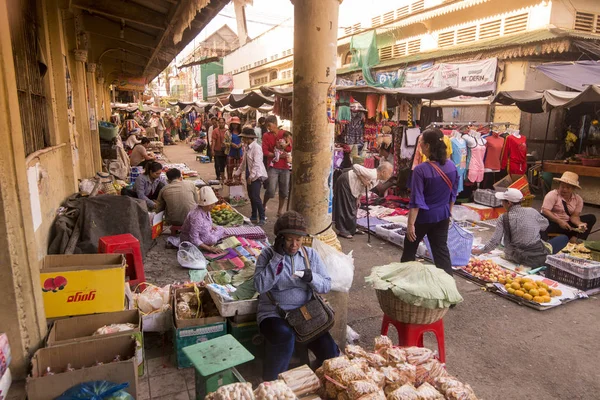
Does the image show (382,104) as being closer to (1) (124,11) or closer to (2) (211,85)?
(1) (124,11)

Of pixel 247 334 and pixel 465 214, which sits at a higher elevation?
pixel 247 334

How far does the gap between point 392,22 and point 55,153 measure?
15251 millimetres

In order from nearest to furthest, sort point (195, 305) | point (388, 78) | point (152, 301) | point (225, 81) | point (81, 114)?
1. point (195, 305)
2. point (152, 301)
3. point (81, 114)
4. point (388, 78)
5. point (225, 81)

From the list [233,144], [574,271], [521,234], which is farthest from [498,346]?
[233,144]

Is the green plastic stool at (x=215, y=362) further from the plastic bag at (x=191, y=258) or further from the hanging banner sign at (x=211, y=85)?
the hanging banner sign at (x=211, y=85)

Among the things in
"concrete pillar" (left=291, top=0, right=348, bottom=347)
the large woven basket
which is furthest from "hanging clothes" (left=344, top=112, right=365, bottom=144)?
the large woven basket

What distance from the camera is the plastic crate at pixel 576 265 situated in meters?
5.43

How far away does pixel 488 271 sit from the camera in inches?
235

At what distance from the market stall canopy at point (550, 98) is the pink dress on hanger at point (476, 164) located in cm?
155

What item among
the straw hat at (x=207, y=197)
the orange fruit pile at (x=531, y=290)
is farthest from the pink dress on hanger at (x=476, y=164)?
the straw hat at (x=207, y=197)

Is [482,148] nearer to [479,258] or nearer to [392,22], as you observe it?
[479,258]

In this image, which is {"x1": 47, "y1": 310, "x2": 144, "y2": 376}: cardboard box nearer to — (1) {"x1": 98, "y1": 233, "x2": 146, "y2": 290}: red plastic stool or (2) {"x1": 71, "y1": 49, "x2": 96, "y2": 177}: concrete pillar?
(1) {"x1": 98, "y1": 233, "x2": 146, "y2": 290}: red plastic stool

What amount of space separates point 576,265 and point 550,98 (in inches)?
185

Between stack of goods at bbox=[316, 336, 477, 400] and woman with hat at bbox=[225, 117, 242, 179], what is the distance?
981 cm
